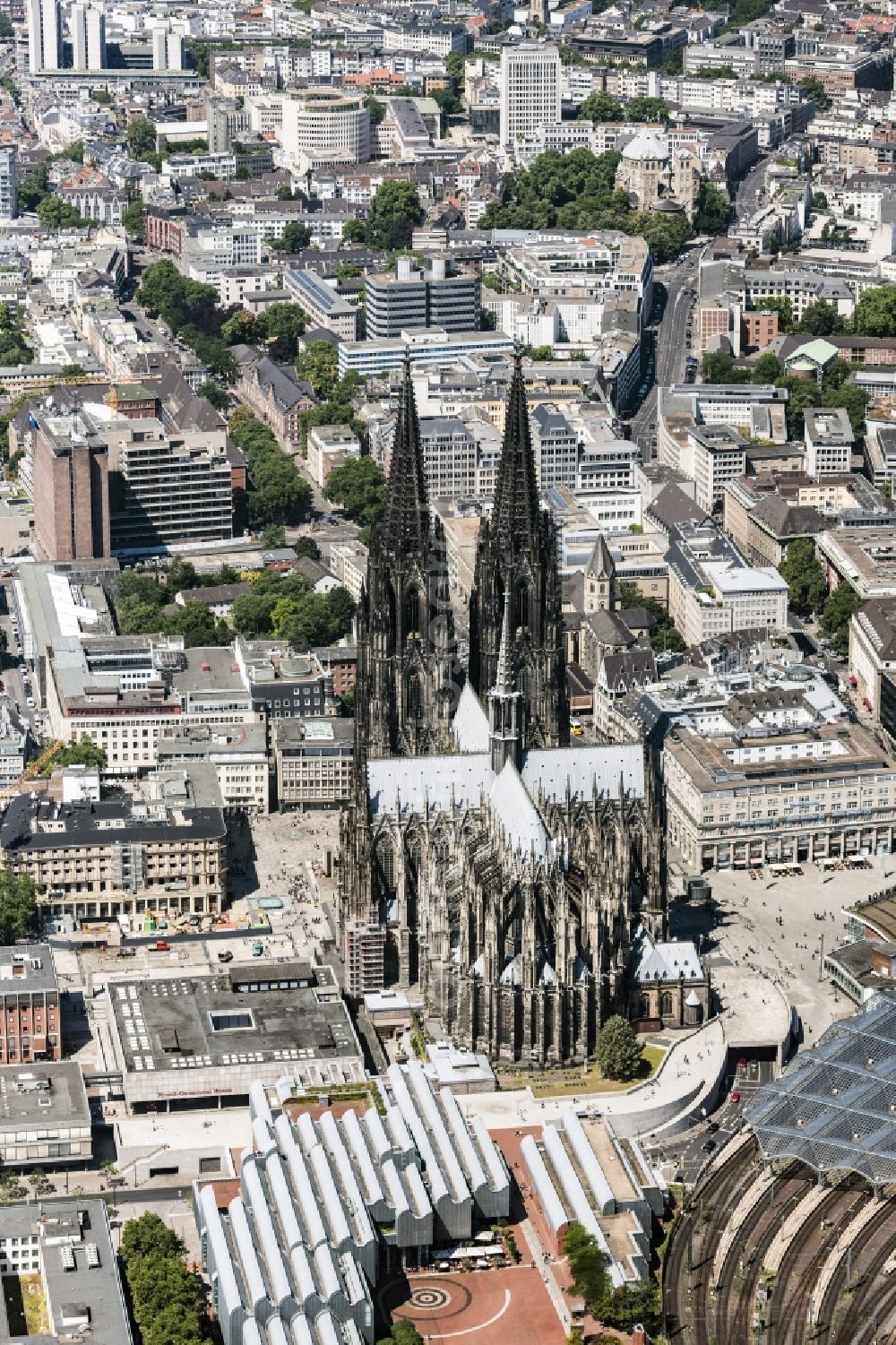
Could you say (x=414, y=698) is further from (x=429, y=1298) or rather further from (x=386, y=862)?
A: (x=429, y=1298)

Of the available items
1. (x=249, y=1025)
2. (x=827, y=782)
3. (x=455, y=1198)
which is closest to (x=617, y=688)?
(x=827, y=782)

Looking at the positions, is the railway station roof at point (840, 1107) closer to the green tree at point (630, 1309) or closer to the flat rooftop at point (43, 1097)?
the green tree at point (630, 1309)

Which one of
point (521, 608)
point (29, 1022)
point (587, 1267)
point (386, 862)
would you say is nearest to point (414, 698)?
point (521, 608)

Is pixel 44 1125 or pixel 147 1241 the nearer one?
pixel 147 1241

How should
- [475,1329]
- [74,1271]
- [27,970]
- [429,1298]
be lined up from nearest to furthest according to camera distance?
[74,1271] → [475,1329] → [429,1298] → [27,970]

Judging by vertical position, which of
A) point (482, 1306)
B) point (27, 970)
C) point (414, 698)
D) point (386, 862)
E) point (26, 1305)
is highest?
point (414, 698)

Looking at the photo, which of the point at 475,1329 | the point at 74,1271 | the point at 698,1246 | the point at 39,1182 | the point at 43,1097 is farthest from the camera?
the point at 43,1097
